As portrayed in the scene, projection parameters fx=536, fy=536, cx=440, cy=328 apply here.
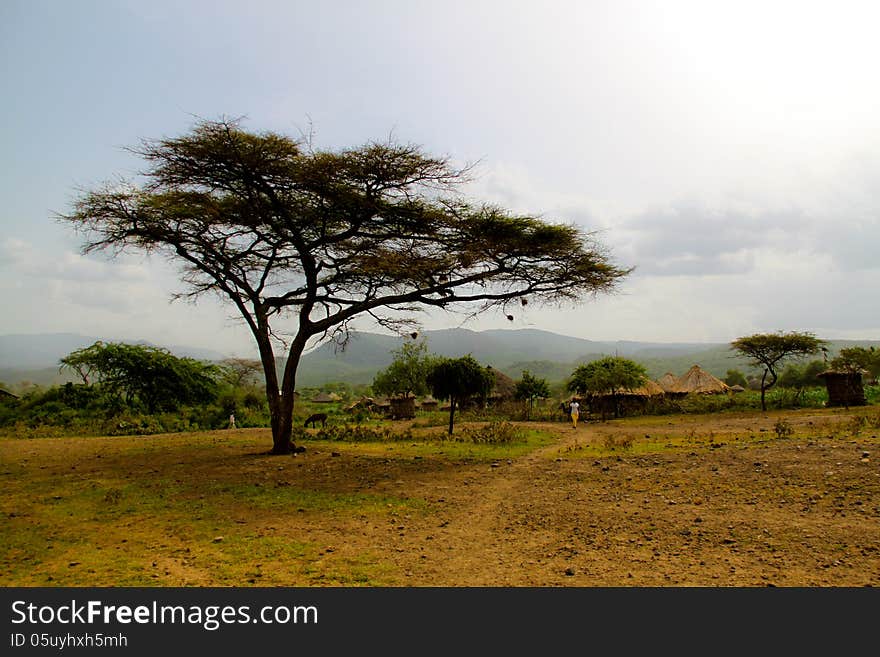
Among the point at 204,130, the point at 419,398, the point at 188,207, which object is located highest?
the point at 204,130

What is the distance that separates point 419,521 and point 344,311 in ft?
27.7

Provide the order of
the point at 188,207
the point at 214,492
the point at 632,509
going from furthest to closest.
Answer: the point at 188,207 → the point at 214,492 → the point at 632,509

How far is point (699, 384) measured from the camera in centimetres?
4409

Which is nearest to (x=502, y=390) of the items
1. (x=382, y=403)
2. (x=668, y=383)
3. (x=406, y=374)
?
(x=406, y=374)

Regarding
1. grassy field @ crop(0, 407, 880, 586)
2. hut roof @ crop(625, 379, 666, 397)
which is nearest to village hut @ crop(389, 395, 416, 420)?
hut roof @ crop(625, 379, 666, 397)

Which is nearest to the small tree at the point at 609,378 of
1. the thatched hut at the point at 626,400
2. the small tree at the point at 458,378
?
the thatched hut at the point at 626,400

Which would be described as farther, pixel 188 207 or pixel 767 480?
pixel 188 207

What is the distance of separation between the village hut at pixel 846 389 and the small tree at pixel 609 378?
37.1ft

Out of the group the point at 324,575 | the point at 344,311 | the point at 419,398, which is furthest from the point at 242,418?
the point at 419,398

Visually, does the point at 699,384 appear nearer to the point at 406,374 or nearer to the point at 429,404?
the point at 406,374

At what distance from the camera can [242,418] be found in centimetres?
2677

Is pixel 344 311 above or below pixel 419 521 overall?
above

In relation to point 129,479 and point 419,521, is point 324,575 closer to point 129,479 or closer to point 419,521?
point 419,521

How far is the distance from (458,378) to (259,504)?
506 inches
